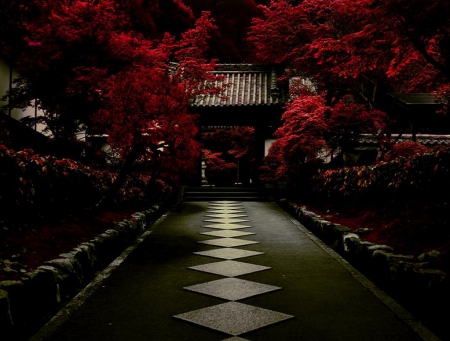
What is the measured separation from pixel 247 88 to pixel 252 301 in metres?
14.7

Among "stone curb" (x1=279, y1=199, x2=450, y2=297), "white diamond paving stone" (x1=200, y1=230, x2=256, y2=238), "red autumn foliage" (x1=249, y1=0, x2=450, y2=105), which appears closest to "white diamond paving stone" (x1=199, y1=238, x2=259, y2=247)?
"white diamond paving stone" (x1=200, y1=230, x2=256, y2=238)

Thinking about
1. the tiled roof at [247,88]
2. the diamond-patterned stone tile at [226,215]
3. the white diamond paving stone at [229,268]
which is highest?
the tiled roof at [247,88]

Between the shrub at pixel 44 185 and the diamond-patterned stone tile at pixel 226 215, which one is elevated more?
the shrub at pixel 44 185

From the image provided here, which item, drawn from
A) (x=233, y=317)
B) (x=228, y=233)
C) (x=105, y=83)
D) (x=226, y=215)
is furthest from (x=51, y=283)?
(x=226, y=215)

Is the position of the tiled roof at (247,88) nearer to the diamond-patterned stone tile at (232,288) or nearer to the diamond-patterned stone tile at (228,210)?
the diamond-patterned stone tile at (228,210)

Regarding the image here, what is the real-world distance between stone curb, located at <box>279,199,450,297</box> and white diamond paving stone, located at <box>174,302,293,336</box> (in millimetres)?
1150

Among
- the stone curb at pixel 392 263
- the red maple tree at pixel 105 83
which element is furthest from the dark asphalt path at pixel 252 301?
the red maple tree at pixel 105 83

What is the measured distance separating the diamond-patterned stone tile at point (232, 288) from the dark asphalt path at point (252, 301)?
8 centimetres

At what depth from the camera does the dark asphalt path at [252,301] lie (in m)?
2.88

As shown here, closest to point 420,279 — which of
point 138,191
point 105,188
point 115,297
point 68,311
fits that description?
point 115,297

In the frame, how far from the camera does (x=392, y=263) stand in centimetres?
383

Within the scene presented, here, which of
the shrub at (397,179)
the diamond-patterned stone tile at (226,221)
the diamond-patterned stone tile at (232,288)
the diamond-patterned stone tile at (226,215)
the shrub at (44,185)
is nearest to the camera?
the diamond-patterned stone tile at (232,288)

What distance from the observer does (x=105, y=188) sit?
8359mm

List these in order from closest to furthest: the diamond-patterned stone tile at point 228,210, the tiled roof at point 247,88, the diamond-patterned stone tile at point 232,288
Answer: the diamond-patterned stone tile at point 232,288 < the diamond-patterned stone tile at point 228,210 < the tiled roof at point 247,88
